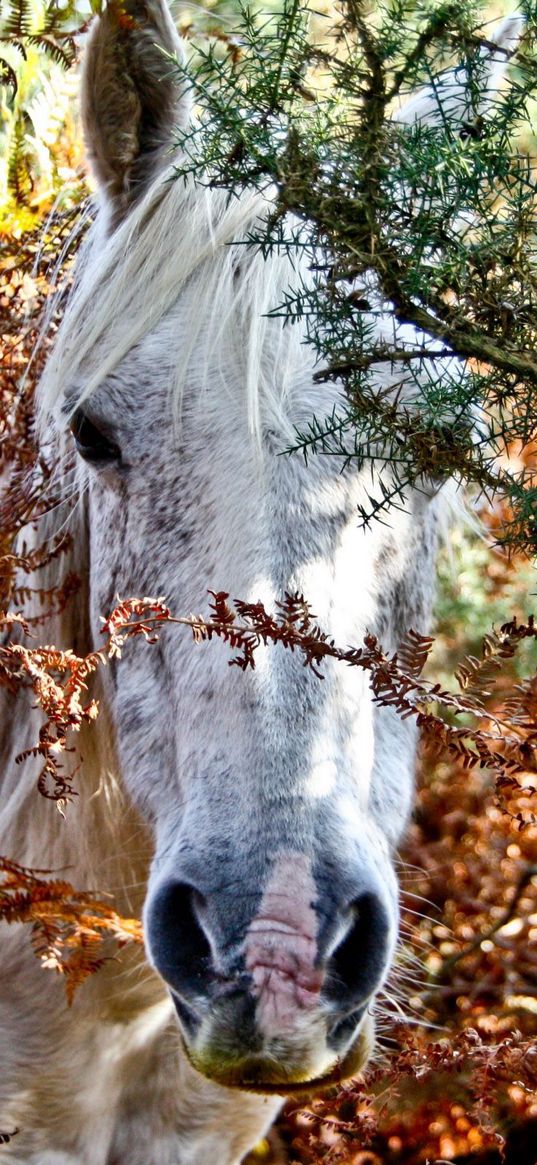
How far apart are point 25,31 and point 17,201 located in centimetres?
52

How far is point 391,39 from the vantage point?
1488mm

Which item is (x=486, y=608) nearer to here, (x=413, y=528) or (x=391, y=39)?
(x=413, y=528)

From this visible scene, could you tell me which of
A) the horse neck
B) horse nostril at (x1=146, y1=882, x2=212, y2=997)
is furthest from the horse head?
the horse neck

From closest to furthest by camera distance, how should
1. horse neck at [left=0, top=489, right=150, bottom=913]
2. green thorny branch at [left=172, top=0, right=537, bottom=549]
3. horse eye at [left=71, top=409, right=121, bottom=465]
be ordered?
green thorny branch at [left=172, top=0, right=537, bottom=549] → horse eye at [left=71, top=409, right=121, bottom=465] → horse neck at [left=0, top=489, right=150, bottom=913]

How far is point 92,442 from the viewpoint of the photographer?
227cm

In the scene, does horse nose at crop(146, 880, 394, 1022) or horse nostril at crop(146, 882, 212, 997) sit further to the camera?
horse nostril at crop(146, 882, 212, 997)

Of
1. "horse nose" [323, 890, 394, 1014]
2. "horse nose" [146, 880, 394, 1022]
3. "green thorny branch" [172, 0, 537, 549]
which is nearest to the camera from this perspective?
"green thorny branch" [172, 0, 537, 549]

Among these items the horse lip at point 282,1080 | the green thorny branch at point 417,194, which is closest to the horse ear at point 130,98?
the green thorny branch at point 417,194

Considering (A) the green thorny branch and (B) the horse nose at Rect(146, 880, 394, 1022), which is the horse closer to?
(B) the horse nose at Rect(146, 880, 394, 1022)

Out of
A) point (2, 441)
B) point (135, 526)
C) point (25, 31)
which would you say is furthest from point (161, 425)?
point (25, 31)

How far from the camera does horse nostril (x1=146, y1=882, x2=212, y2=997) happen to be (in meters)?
1.72

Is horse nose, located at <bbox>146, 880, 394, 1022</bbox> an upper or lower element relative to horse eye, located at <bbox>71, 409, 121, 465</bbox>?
lower

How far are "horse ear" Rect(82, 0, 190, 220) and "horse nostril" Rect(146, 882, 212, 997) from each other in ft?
5.13

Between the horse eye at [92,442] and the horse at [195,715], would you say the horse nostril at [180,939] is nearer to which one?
the horse at [195,715]
